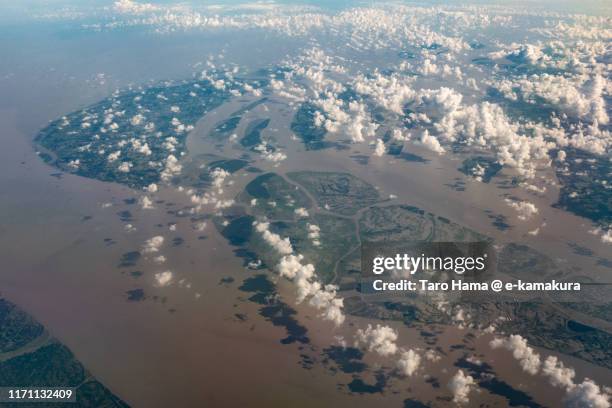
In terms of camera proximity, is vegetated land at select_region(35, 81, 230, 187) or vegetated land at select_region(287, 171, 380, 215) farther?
vegetated land at select_region(35, 81, 230, 187)

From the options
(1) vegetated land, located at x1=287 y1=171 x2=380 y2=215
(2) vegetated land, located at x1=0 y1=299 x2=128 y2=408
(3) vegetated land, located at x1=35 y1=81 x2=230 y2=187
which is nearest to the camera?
(2) vegetated land, located at x1=0 y1=299 x2=128 y2=408

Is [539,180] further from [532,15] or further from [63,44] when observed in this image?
[63,44]

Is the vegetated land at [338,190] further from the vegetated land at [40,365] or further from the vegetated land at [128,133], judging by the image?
the vegetated land at [40,365]

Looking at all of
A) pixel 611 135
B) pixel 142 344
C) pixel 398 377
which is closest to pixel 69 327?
pixel 142 344

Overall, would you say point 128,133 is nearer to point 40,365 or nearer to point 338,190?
point 338,190

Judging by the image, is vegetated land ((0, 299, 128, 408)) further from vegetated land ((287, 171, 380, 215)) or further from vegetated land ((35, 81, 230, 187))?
vegetated land ((287, 171, 380, 215))

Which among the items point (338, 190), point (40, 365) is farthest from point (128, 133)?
point (40, 365)

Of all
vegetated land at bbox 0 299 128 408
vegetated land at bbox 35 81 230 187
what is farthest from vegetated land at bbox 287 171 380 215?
vegetated land at bbox 0 299 128 408

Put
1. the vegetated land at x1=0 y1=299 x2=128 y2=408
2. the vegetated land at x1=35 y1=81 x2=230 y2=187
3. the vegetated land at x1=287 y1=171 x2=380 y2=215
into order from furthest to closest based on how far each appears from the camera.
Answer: the vegetated land at x1=35 y1=81 x2=230 y2=187 → the vegetated land at x1=287 y1=171 x2=380 y2=215 → the vegetated land at x1=0 y1=299 x2=128 y2=408

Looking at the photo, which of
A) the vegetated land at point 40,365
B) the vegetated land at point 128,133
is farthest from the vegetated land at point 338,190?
the vegetated land at point 40,365

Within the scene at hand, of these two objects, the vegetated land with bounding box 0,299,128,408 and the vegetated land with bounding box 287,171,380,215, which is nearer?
the vegetated land with bounding box 0,299,128,408

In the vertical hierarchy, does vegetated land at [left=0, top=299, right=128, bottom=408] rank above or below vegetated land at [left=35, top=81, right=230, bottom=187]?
below

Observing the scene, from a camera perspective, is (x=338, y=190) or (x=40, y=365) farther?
(x=338, y=190)
